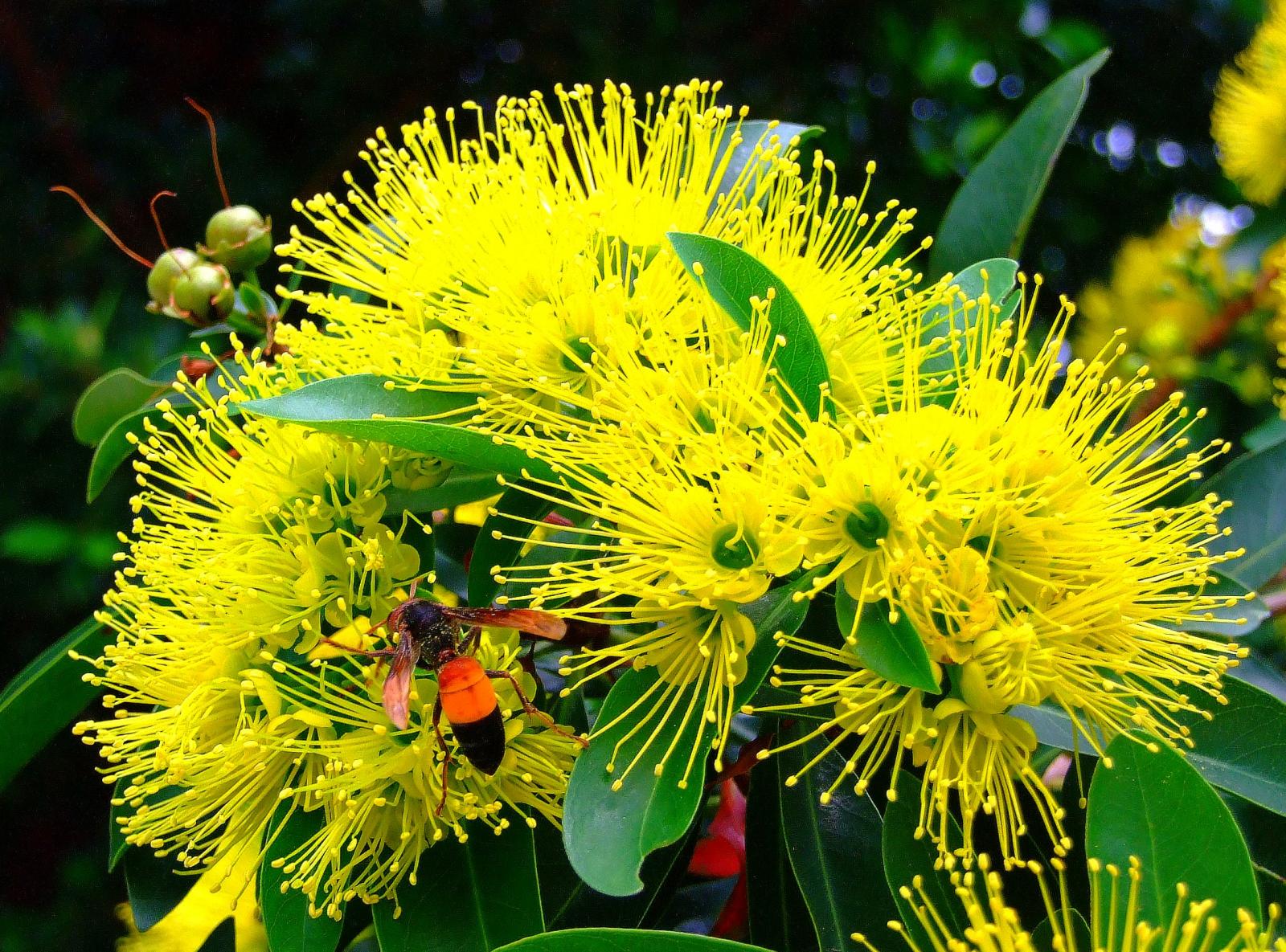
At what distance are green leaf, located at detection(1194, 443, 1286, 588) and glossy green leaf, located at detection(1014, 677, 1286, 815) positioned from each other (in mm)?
626

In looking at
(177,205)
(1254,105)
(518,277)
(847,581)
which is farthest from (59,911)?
(1254,105)

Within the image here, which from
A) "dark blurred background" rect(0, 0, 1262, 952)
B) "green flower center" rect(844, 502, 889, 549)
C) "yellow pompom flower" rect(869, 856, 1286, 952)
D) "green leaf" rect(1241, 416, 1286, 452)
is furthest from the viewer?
"dark blurred background" rect(0, 0, 1262, 952)

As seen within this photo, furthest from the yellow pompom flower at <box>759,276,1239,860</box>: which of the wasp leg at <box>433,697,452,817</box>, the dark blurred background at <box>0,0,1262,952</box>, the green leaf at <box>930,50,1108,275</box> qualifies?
the dark blurred background at <box>0,0,1262,952</box>

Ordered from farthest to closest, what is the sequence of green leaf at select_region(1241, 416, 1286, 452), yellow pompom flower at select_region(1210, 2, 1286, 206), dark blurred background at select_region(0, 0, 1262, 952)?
dark blurred background at select_region(0, 0, 1262, 952), yellow pompom flower at select_region(1210, 2, 1286, 206), green leaf at select_region(1241, 416, 1286, 452)

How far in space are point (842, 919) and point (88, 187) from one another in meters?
2.81

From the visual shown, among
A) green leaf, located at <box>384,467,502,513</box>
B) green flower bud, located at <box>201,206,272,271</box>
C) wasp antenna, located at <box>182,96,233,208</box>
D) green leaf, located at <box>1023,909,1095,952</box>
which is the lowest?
green leaf, located at <box>1023,909,1095,952</box>

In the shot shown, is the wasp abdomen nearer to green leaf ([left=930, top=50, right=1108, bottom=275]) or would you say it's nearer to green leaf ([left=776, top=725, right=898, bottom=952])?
green leaf ([left=776, top=725, right=898, bottom=952])

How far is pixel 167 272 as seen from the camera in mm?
1699

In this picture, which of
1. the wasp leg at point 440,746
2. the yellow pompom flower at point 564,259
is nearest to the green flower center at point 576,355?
the yellow pompom flower at point 564,259

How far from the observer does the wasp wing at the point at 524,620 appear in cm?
117

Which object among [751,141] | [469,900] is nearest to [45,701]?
[469,900]

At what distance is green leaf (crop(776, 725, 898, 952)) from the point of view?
1.18 meters

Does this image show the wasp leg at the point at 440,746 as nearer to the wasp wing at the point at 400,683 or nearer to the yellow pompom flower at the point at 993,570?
the wasp wing at the point at 400,683

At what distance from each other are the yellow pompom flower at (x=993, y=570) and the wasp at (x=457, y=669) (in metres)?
0.27
